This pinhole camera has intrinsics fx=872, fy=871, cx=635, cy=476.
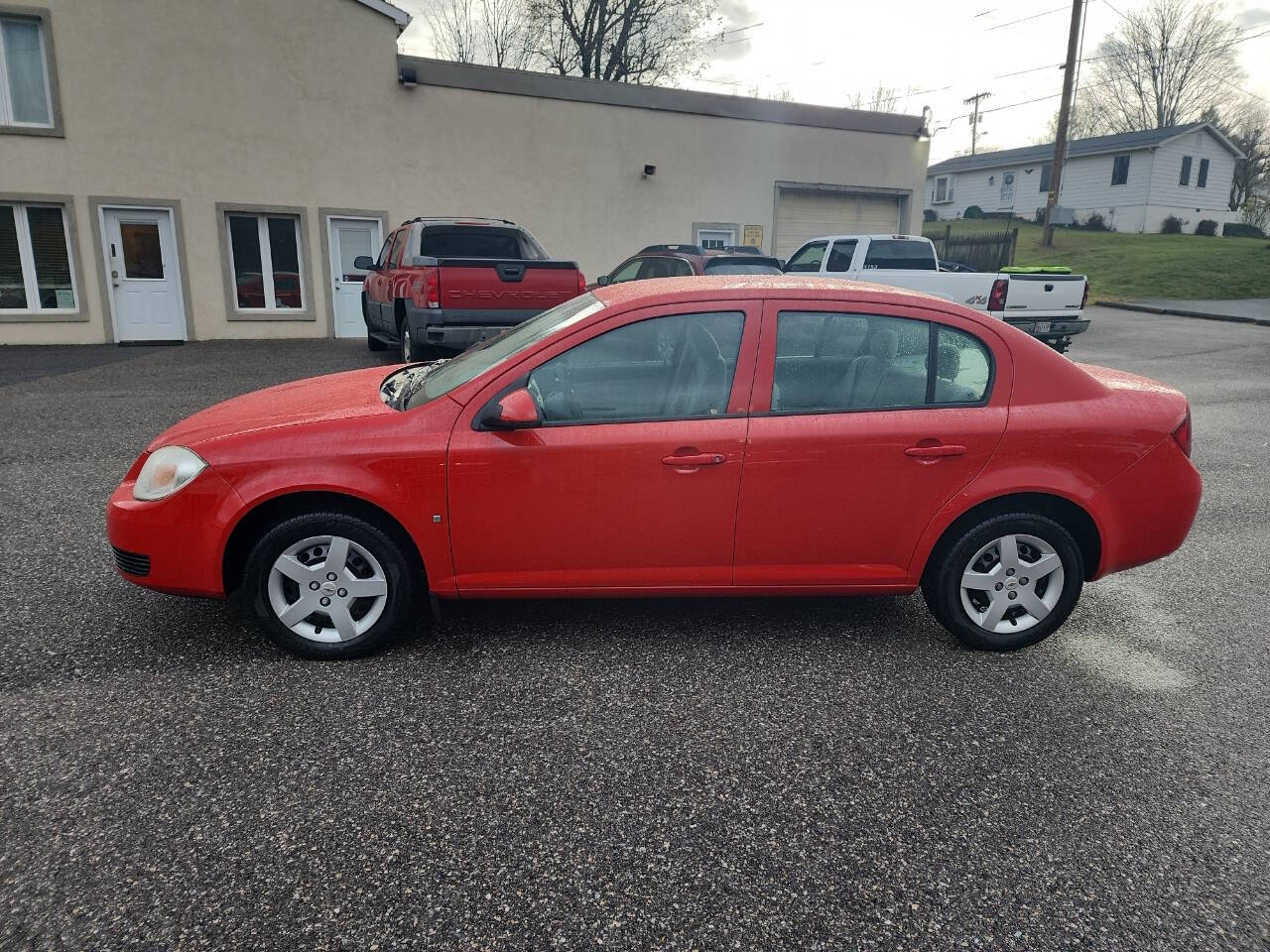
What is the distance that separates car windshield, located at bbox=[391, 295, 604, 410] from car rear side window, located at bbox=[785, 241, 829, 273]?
1176 centimetres

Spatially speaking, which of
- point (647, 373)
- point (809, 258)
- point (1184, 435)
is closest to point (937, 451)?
point (1184, 435)

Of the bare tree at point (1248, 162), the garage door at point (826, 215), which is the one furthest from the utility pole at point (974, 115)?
the garage door at point (826, 215)

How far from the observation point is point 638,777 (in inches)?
118

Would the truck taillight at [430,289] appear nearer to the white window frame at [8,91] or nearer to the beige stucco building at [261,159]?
the beige stucco building at [261,159]

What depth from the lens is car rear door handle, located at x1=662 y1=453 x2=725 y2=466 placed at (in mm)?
3680

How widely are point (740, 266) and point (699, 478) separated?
11016 millimetres

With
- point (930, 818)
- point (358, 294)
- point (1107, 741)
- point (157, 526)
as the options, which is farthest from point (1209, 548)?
point (358, 294)

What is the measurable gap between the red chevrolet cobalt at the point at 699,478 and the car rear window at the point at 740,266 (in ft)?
33.3

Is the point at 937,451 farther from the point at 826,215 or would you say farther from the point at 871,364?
the point at 826,215

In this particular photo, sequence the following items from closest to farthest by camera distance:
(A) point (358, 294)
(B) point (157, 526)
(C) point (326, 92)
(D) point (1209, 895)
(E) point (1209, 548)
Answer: (D) point (1209, 895), (B) point (157, 526), (E) point (1209, 548), (C) point (326, 92), (A) point (358, 294)

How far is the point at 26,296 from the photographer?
15.4 m

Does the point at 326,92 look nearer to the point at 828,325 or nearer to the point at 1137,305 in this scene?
the point at 828,325

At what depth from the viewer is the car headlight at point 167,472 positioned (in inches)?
144

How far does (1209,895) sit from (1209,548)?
367 centimetres
